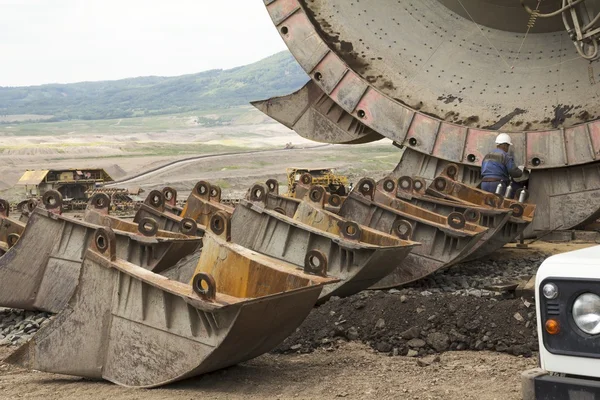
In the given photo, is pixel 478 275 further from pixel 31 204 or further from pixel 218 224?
pixel 218 224

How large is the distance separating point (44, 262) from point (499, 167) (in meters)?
5.45

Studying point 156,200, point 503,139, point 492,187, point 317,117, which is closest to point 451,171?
point 492,187

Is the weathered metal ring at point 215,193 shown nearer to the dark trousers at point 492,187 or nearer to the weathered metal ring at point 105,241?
the dark trousers at point 492,187

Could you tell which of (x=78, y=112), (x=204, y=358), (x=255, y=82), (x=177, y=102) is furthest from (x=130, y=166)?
(x=255, y=82)

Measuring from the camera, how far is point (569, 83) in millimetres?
11914

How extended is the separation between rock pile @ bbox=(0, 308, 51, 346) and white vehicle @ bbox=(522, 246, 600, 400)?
5055 millimetres

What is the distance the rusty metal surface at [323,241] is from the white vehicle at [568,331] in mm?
3863

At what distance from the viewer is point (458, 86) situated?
12422 millimetres

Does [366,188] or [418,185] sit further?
[418,185]

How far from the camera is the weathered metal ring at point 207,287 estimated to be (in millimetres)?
5145

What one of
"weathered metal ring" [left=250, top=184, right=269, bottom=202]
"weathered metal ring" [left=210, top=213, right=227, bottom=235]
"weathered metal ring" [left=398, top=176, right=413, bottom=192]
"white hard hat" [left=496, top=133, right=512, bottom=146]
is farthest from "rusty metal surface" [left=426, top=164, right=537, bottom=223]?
"weathered metal ring" [left=210, top=213, right=227, bottom=235]

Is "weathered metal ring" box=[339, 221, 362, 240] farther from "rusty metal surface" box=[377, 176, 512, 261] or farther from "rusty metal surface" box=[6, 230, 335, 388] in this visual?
"rusty metal surface" box=[377, 176, 512, 261]

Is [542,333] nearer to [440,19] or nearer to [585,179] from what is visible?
[585,179]

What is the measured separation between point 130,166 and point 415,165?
34387 mm
